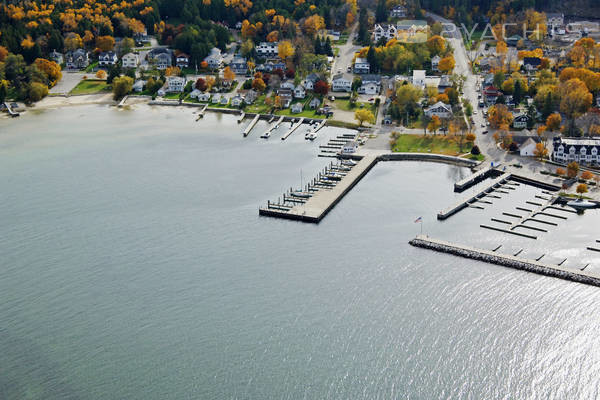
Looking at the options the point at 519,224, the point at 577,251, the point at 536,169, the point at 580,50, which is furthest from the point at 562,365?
the point at 580,50

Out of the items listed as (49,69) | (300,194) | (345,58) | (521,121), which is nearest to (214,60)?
(345,58)

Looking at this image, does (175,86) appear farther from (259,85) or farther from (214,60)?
(259,85)

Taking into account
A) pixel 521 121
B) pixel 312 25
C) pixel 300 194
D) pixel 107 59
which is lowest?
pixel 300 194

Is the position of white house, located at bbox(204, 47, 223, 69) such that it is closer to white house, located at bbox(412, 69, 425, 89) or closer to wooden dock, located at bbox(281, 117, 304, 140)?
wooden dock, located at bbox(281, 117, 304, 140)

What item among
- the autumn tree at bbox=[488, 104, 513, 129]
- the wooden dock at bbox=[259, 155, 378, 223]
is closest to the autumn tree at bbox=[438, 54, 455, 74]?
the autumn tree at bbox=[488, 104, 513, 129]

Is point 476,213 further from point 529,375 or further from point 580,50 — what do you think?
point 580,50

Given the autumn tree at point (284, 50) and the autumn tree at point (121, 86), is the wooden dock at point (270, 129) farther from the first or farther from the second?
the autumn tree at point (121, 86)
